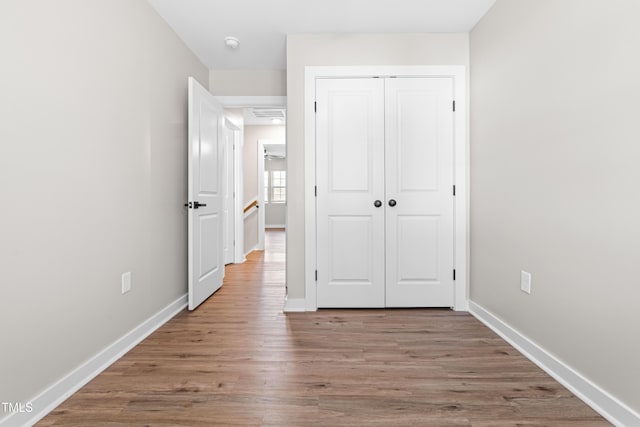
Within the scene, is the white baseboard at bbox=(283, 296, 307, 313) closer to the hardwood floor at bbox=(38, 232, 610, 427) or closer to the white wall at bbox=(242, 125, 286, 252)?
the hardwood floor at bbox=(38, 232, 610, 427)

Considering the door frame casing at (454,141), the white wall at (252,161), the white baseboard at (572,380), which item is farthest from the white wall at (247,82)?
the white baseboard at (572,380)

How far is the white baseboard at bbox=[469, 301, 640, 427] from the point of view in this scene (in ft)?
4.38

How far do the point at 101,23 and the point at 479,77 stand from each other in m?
2.56

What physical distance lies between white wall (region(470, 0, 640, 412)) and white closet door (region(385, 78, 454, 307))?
1.07 feet

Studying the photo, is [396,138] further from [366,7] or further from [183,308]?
[183,308]

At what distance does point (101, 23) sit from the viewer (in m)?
1.83

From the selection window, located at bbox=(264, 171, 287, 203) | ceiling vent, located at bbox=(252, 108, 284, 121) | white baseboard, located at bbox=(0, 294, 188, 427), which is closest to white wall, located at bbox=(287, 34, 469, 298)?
white baseboard, located at bbox=(0, 294, 188, 427)

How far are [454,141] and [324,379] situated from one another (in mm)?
2065

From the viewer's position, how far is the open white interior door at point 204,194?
2.67 m

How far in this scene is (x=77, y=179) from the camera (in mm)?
1634

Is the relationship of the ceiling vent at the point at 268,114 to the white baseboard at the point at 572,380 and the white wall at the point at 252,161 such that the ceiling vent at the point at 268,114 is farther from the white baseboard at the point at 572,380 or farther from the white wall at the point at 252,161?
the white baseboard at the point at 572,380

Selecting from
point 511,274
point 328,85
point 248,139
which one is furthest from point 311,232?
point 248,139

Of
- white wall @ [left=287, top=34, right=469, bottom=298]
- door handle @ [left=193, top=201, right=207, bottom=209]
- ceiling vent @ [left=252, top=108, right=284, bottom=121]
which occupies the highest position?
ceiling vent @ [left=252, top=108, right=284, bottom=121]

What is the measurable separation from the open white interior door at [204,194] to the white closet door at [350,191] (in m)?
1.02
